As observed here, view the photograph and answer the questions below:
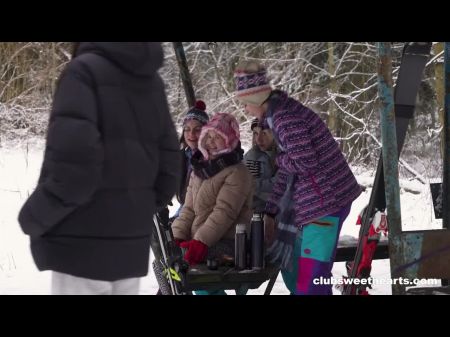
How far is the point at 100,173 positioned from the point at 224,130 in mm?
1997

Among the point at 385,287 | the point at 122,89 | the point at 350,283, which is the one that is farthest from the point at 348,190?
the point at 385,287

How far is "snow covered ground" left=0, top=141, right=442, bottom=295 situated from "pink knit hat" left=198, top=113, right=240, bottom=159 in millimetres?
1599

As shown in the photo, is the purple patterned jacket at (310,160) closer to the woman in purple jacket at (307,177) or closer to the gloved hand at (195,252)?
the woman in purple jacket at (307,177)

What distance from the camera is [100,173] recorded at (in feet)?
9.32

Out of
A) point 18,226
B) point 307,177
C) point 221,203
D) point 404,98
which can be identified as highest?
point 404,98

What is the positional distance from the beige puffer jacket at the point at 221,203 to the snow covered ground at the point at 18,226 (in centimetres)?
143

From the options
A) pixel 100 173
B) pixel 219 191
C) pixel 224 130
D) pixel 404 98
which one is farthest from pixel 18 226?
pixel 100 173

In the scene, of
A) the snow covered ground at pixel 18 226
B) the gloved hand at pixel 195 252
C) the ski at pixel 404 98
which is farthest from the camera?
the snow covered ground at pixel 18 226

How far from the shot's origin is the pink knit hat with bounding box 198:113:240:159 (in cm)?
478

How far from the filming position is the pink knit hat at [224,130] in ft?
15.7

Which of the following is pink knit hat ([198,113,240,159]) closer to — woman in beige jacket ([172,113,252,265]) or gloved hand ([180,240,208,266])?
woman in beige jacket ([172,113,252,265])

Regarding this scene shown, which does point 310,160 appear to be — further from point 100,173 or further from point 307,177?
point 100,173

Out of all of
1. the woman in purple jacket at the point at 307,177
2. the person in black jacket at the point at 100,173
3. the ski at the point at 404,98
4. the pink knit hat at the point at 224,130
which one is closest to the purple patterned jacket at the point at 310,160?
the woman in purple jacket at the point at 307,177

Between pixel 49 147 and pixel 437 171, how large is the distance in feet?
32.2
